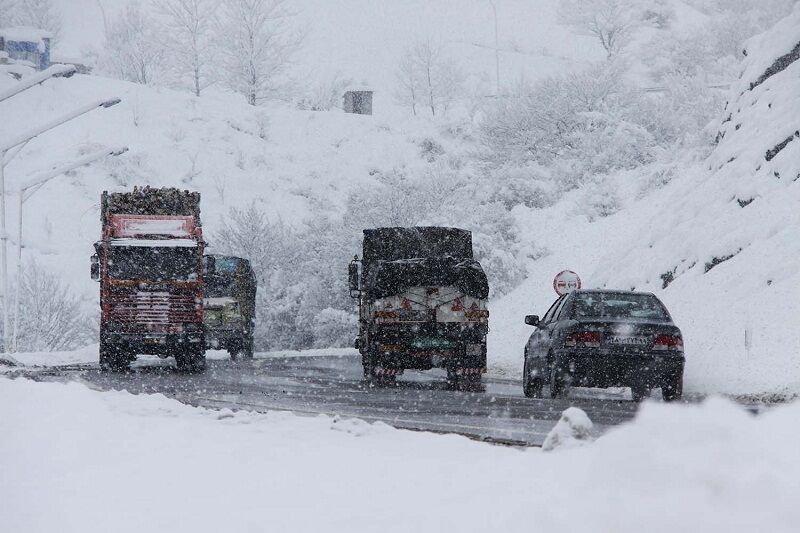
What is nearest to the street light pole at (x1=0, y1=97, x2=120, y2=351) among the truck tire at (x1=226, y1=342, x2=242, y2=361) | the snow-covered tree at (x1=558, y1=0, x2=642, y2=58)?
the truck tire at (x1=226, y1=342, x2=242, y2=361)

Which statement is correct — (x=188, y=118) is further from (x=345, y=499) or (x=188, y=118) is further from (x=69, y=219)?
(x=345, y=499)

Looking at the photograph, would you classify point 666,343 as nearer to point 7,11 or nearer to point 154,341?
point 154,341

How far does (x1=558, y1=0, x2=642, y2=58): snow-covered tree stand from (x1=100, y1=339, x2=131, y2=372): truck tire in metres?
59.1

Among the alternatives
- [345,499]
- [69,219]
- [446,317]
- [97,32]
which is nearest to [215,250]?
[69,219]

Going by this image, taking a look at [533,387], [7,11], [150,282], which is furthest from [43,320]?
[7,11]

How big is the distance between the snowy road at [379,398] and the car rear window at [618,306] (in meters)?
1.27

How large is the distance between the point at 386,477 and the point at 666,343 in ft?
31.3

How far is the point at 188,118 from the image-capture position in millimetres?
88438

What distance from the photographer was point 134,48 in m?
Answer: 107

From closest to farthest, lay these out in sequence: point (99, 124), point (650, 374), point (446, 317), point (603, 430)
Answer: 1. point (603, 430)
2. point (650, 374)
3. point (446, 317)
4. point (99, 124)

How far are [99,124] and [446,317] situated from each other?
64.3 metres

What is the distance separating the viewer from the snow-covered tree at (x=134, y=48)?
106 meters

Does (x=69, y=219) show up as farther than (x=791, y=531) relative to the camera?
Yes

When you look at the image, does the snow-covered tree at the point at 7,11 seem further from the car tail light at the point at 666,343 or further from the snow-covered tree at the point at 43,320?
the car tail light at the point at 666,343
